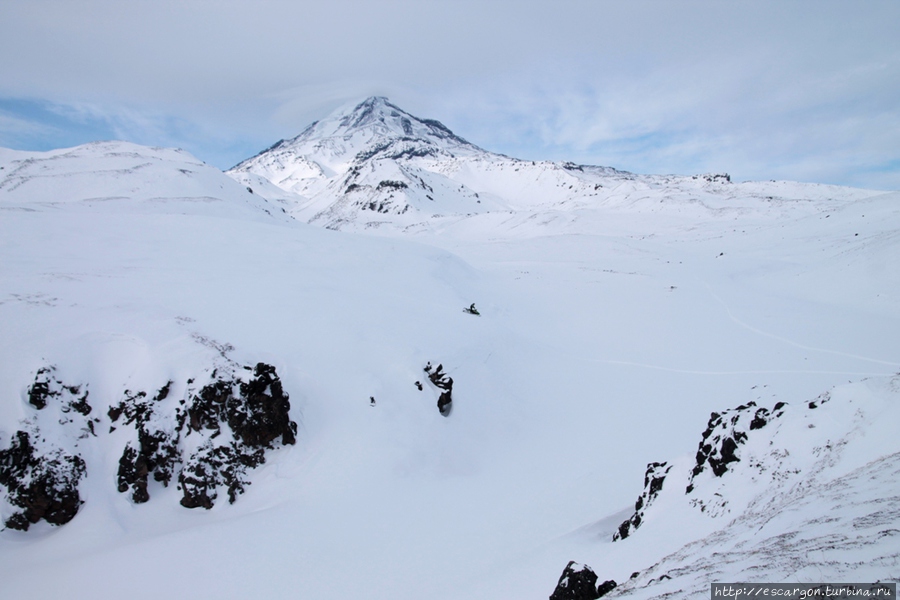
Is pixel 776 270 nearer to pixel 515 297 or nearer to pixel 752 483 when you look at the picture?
pixel 515 297

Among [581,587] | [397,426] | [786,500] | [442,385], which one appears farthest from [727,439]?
[397,426]

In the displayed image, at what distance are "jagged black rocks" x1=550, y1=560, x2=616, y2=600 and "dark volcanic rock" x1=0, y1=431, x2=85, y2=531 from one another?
10886 millimetres

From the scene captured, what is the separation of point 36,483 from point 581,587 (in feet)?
38.7

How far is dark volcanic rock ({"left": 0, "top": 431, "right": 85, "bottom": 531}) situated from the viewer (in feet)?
29.7

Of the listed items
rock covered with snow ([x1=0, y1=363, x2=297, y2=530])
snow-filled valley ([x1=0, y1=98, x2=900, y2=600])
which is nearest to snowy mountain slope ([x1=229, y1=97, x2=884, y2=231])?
snow-filled valley ([x1=0, y1=98, x2=900, y2=600])

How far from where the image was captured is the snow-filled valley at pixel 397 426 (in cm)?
771

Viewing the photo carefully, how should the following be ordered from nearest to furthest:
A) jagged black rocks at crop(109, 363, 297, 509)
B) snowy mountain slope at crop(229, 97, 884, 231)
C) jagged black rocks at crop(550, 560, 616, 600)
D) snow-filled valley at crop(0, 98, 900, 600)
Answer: jagged black rocks at crop(550, 560, 616, 600)
snow-filled valley at crop(0, 98, 900, 600)
jagged black rocks at crop(109, 363, 297, 509)
snowy mountain slope at crop(229, 97, 884, 231)

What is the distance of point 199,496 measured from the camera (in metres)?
10.1

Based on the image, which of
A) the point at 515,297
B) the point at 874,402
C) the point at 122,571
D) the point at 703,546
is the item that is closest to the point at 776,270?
the point at 515,297

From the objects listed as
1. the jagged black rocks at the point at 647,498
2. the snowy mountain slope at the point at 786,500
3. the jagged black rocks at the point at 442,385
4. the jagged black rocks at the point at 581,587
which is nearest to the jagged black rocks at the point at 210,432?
the jagged black rocks at the point at 442,385

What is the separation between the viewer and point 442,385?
14.5m

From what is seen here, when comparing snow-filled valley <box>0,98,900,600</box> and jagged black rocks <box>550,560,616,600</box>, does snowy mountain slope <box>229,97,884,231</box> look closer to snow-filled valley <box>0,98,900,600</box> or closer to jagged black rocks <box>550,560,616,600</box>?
snow-filled valley <box>0,98,900,600</box>

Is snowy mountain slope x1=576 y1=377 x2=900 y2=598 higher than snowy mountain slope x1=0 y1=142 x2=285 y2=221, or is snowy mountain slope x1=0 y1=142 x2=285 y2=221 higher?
snowy mountain slope x1=0 y1=142 x2=285 y2=221

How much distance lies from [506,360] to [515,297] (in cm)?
1016
